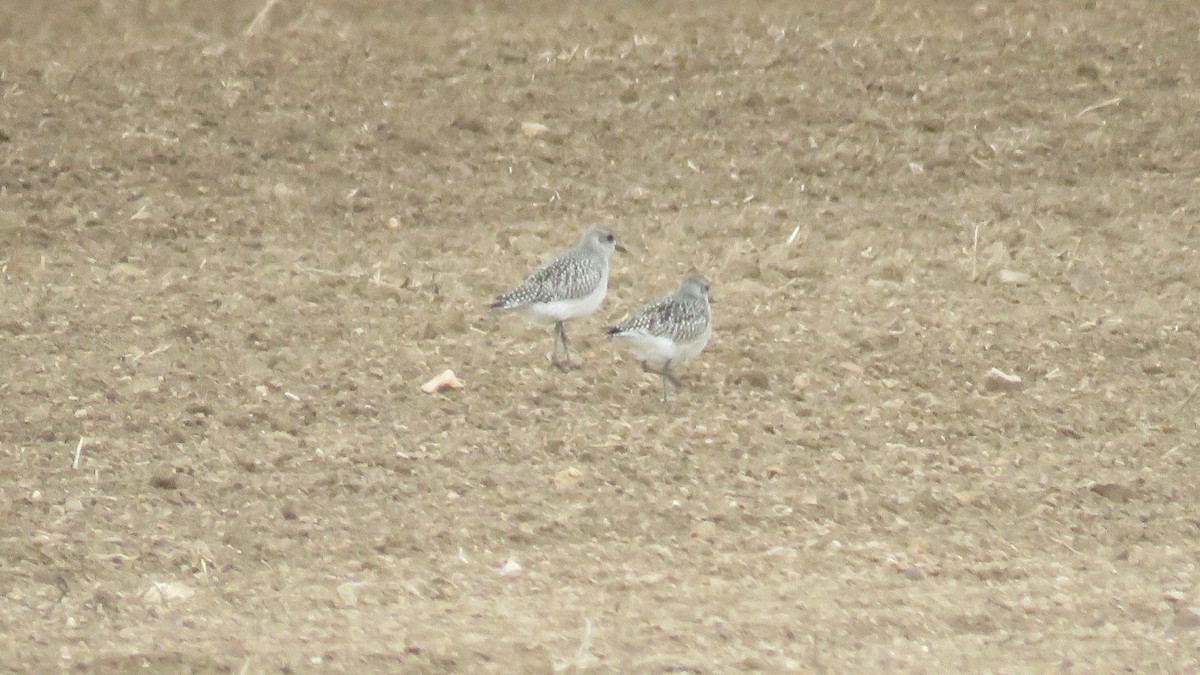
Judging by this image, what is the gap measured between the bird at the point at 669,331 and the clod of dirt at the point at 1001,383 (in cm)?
156

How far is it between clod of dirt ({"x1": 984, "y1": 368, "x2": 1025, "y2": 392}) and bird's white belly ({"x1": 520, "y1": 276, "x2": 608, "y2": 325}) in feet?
7.21

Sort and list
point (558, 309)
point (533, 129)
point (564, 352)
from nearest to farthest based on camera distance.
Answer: point (558, 309) < point (564, 352) < point (533, 129)

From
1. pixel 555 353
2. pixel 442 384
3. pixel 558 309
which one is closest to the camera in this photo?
pixel 442 384

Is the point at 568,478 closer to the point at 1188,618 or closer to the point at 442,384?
the point at 442,384

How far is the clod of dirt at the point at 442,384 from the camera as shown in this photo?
10.8m

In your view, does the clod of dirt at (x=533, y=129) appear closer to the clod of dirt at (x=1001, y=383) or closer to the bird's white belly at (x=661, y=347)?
the bird's white belly at (x=661, y=347)

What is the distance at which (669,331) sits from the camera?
415 inches

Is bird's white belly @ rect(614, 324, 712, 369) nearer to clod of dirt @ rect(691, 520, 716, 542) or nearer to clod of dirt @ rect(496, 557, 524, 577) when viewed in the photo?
clod of dirt @ rect(691, 520, 716, 542)

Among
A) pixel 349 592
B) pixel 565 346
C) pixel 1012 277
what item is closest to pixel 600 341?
pixel 565 346

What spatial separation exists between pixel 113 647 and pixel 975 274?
716 cm

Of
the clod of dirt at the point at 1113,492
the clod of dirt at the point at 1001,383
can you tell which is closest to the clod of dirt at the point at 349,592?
the clod of dirt at the point at 1113,492

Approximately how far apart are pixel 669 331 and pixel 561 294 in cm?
84

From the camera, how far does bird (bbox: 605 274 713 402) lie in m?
10.5

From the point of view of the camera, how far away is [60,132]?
1482 cm
